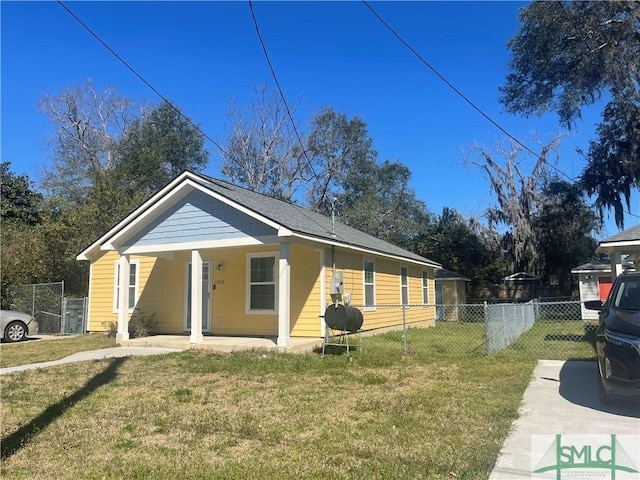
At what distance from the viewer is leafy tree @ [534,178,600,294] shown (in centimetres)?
2783

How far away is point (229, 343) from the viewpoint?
11.3m

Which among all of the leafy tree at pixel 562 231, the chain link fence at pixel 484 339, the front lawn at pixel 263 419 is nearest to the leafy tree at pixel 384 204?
the leafy tree at pixel 562 231

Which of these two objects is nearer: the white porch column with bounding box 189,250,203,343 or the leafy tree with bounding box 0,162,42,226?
the white porch column with bounding box 189,250,203,343

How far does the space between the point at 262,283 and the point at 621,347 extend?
9.48 meters

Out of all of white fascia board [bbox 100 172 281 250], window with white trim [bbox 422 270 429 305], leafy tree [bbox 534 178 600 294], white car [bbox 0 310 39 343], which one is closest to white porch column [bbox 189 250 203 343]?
white fascia board [bbox 100 172 281 250]

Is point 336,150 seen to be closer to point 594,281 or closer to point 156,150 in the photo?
point 156,150

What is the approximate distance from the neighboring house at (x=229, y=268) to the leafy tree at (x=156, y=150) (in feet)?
53.1

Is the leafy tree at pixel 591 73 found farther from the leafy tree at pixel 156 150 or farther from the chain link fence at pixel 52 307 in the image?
the leafy tree at pixel 156 150

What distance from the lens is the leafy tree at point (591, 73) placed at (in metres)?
17.2

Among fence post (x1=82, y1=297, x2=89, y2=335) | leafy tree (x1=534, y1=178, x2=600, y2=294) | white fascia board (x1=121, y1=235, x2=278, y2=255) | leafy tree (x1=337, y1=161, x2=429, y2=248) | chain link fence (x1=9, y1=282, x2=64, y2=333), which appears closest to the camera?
white fascia board (x1=121, y1=235, x2=278, y2=255)

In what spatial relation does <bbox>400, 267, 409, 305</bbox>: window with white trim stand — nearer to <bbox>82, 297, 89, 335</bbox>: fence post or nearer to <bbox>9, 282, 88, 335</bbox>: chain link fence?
<bbox>82, 297, 89, 335</bbox>: fence post

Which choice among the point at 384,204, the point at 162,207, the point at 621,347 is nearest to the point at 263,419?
the point at 621,347

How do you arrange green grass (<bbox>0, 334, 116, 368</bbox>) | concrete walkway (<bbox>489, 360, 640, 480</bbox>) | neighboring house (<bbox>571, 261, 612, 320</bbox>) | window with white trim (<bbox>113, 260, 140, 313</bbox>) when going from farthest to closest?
1. neighboring house (<bbox>571, 261, 612, 320</bbox>)
2. window with white trim (<bbox>113, 260, 140, 313</bbox>)
3. green grass (<bbox>0, 334, 116, 368</bbox>)
4. concrete walkway (<bbox>489, 360, 640, 480</bbox>)

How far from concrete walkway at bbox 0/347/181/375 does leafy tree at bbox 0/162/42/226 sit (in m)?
23.7
